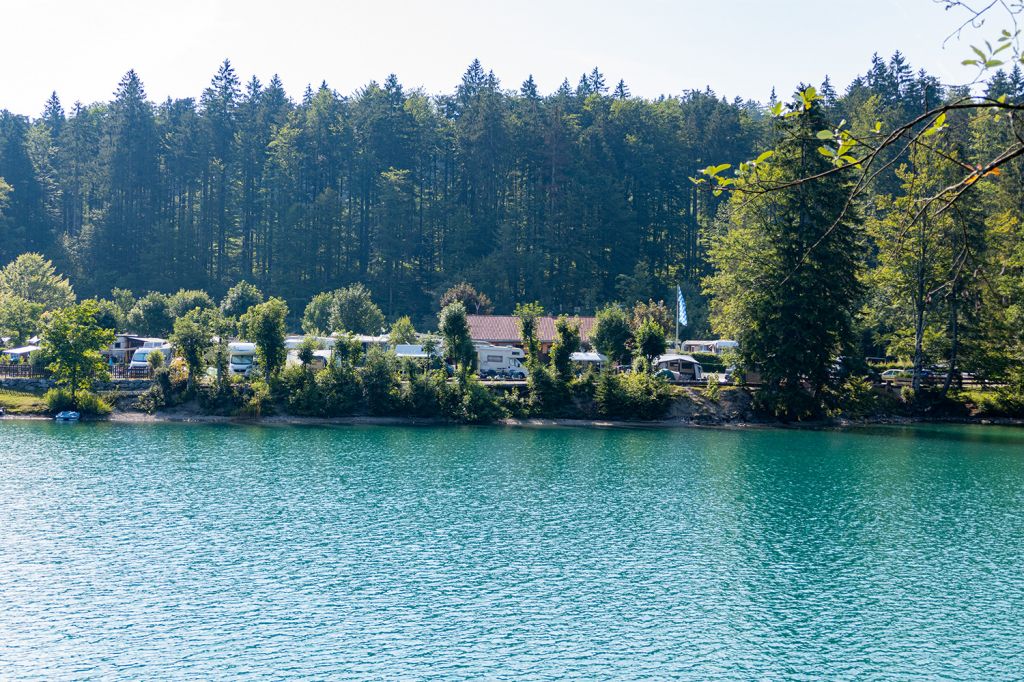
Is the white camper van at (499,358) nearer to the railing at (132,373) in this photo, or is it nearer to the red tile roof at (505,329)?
the red tile roof at (505,329)

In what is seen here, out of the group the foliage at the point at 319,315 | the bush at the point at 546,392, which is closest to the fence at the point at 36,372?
the foliage at the point at 319,315

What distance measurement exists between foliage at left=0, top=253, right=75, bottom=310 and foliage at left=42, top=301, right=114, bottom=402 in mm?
29001

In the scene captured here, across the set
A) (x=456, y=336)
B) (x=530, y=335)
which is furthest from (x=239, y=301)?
(x=530, y=335)

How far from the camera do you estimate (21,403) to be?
62.2 meters

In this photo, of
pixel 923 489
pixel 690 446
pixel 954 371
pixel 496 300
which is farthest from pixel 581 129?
pixel 923 489

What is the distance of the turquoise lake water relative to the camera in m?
21.8

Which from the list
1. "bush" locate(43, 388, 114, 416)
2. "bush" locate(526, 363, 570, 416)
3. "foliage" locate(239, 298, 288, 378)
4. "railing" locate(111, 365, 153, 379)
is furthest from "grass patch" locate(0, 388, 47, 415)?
"bush" locate(526, 363, 570, 416)

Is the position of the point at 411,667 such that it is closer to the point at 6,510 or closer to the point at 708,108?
the point at 6,510

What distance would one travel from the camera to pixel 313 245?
110250mm

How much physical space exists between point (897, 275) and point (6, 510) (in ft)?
193

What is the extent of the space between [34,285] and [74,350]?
35.8 meters

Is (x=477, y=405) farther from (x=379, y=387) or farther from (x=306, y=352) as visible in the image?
(x=306, y=352)

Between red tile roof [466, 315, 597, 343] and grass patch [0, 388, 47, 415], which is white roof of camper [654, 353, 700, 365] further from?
grass patch [0, 388, 47, 415]

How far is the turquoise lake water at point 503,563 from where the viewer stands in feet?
71.5
